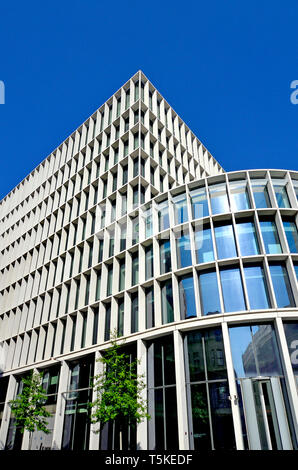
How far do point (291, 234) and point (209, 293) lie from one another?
6.92m

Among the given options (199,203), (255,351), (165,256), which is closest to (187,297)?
(165,256)

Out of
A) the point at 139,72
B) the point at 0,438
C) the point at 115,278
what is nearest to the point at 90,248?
the point at 115,278

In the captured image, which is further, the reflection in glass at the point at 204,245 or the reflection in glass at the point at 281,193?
the reflection in glass at the point at 281,193

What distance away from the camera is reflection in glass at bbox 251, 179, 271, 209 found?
22.9 meters

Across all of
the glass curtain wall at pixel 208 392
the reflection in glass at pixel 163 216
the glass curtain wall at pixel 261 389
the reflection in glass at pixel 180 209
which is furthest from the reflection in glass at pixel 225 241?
the glass curtain wall at pixel 208 392

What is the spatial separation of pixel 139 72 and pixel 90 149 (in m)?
11.1

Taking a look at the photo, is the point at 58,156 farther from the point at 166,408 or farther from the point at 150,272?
the point at 166,408

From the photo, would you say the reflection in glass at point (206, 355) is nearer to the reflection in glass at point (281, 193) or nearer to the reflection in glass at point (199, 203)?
the reflection in glass at point (199, 203)

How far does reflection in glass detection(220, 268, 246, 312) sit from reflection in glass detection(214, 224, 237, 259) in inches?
44.2

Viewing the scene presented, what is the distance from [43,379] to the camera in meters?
28.6

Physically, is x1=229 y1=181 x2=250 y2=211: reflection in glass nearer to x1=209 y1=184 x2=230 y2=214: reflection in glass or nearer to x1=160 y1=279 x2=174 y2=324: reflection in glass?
x1=209 y1=184 x2=230 y2=214: reflection in glass

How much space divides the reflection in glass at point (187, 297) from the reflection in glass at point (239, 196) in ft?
20.5

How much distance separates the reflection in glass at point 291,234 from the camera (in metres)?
20.8

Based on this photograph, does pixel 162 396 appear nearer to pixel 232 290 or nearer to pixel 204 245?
pixel 232 290
